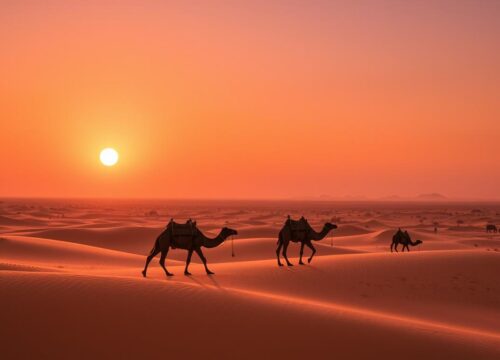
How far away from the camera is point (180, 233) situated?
12219mm

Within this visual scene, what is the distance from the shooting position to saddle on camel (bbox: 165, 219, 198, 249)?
39.6 feet

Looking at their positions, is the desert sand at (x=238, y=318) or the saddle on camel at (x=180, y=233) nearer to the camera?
the desert sand at (x=238, y=318)

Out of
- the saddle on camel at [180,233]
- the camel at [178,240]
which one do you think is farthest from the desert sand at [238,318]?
the saddle on camel at [180,233]

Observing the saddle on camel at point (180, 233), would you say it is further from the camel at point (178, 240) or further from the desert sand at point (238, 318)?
the desert sand at point (238, 318)

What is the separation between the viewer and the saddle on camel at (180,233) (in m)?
12.1

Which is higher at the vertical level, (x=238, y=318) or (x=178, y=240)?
(x=178, y=240)

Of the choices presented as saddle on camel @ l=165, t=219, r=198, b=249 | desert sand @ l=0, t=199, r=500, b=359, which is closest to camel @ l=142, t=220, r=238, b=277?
saddle on camel @ l=165, t=219, r=198, b=249

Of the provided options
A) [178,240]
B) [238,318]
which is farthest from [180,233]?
[238,318]

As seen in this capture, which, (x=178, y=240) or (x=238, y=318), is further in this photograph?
(x=178, y=240)

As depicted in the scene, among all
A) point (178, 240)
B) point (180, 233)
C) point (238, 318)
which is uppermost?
point (180, 233)

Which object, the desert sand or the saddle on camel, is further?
the saddle on camel

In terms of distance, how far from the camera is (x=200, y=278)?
12289 millimetres

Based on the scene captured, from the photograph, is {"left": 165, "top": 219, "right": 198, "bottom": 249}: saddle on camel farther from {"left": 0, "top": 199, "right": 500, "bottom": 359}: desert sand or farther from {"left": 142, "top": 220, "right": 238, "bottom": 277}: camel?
{"left": 0, "top": 199, "right": 500, "bottom": 359}: desert sand

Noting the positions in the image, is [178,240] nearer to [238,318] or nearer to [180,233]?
[180,233]
